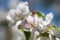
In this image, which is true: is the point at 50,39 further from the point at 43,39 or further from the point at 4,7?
the point at 4,7

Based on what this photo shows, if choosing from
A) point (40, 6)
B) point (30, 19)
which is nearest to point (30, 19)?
point (30, 19)

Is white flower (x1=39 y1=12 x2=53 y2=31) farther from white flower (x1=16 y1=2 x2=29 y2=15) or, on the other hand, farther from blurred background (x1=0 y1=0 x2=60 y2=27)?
blurred background (x1=0 y1=0 x2=60 y2=27)

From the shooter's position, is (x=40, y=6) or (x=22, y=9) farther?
(x=40, y=6)

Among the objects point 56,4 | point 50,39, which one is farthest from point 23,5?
point 56,4

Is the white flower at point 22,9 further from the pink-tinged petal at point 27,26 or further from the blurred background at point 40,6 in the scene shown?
the blurred background at point 40,6

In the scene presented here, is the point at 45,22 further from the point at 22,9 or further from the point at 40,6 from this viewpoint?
the point at 40,6

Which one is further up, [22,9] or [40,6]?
[40,6]

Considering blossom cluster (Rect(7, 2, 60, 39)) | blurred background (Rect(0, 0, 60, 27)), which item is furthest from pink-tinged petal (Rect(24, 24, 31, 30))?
blurred background (Rect(0, 0, 60, 27))

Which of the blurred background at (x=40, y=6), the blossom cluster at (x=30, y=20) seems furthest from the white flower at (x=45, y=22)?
the blurred background at (x=40, y=6)
